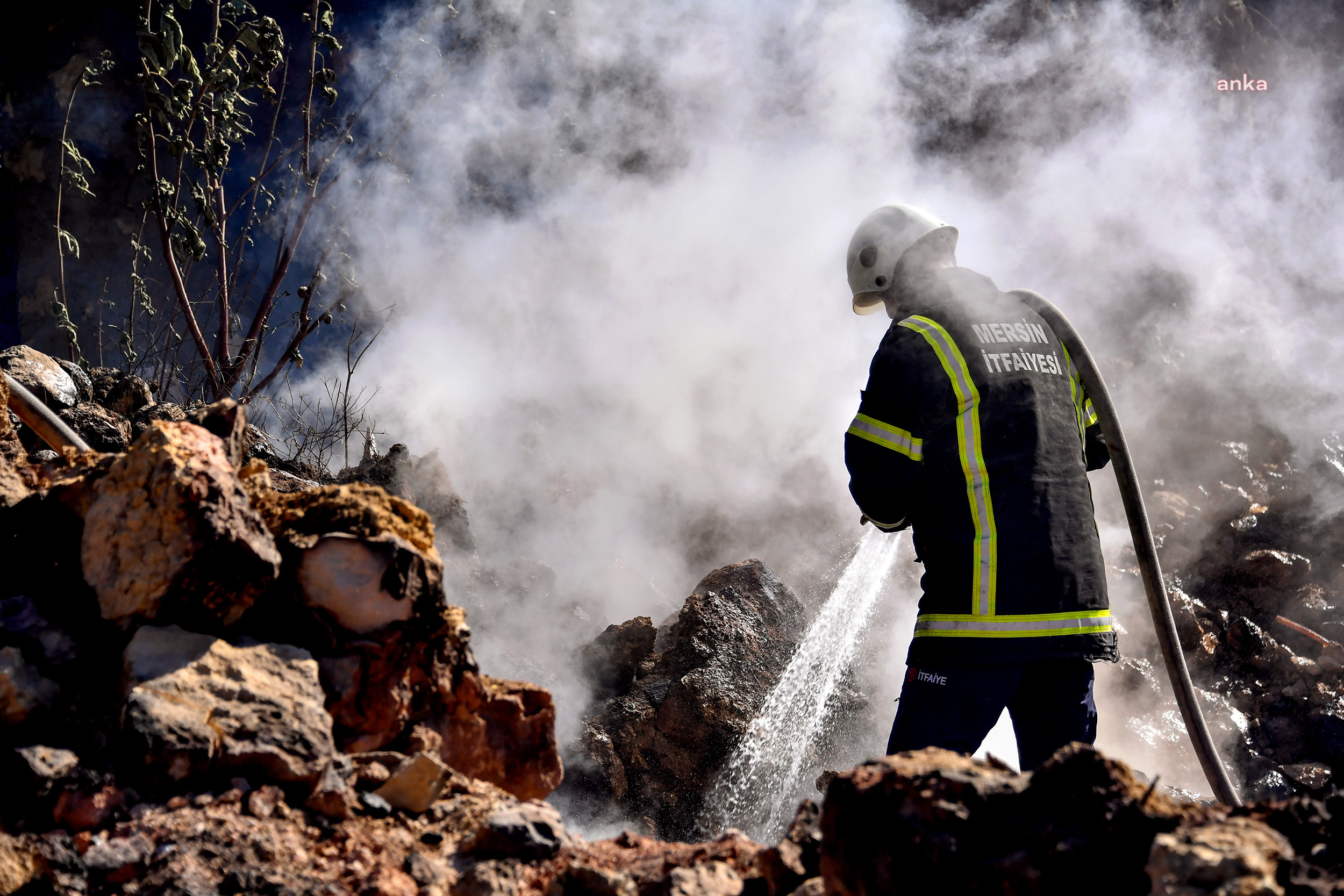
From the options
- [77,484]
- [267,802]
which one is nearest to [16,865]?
[267,802]

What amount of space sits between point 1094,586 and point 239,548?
1949 millimetres

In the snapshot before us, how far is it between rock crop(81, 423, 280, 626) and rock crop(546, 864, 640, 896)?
24.8 inches

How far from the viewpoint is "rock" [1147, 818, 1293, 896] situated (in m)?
0.79

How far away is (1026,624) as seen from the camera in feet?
6.74

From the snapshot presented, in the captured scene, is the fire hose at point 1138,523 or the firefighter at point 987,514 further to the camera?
the fire hose at point 1138,523

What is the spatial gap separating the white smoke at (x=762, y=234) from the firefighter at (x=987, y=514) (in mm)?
3888

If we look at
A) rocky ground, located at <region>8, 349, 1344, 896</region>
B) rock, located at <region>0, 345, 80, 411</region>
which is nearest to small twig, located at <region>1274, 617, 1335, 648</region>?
rocky ground, located at <region>8, 349, 1344, 896</region>

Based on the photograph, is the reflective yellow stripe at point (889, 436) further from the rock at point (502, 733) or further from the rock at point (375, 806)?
the rock at point (375, 806)

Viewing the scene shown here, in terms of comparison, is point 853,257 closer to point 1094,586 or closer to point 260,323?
point 1094,586

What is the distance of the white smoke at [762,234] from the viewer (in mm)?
6734

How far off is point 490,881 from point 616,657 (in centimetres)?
333

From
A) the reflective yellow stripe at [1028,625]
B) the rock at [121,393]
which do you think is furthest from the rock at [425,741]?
the rock at [121,393]

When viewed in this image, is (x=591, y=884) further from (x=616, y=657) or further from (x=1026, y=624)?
(x=616, y=657)

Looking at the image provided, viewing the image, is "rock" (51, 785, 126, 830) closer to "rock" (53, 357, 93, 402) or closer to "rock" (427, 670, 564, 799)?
"rock" (427, 670, 564, 799)
